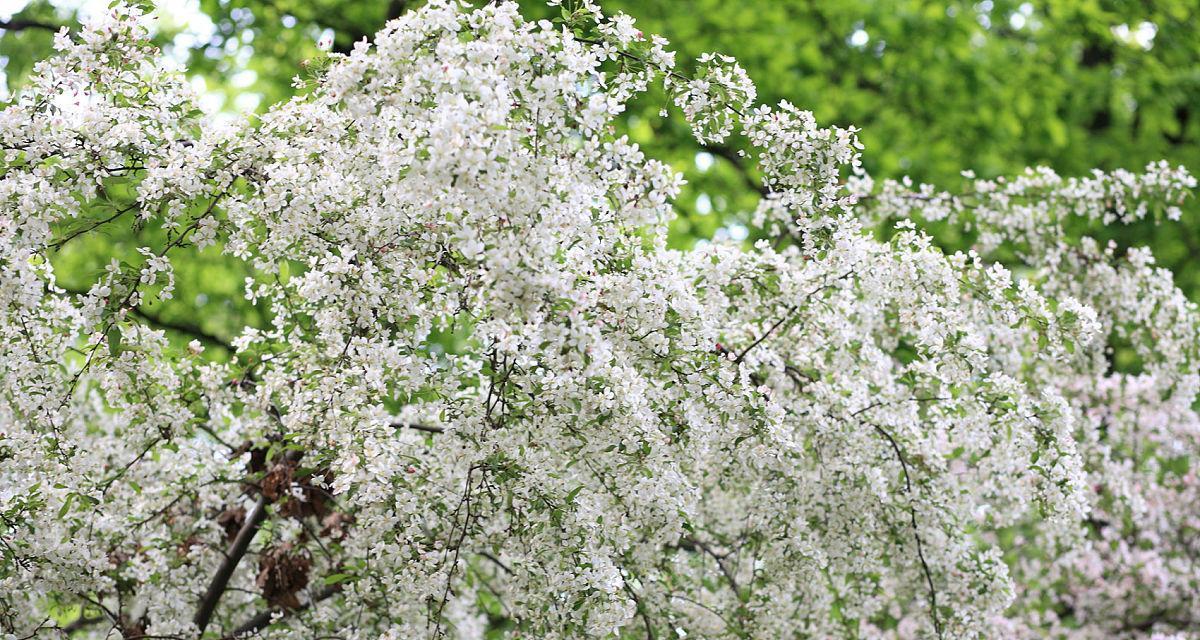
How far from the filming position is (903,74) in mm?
11148

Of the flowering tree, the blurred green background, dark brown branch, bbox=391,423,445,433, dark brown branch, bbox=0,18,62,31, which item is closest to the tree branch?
the flowering tree

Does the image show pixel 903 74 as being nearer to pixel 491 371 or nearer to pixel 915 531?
pixel 915 531

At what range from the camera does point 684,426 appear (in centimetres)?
416

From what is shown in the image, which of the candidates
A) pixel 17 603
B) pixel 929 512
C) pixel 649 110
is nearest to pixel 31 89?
pixel 17 603

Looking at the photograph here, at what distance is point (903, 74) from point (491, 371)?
8.38 meters

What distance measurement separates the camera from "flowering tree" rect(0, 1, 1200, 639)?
3541 mm

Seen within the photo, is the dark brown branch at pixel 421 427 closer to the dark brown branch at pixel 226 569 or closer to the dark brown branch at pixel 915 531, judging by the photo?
the dark brown branch at pixel 226 569

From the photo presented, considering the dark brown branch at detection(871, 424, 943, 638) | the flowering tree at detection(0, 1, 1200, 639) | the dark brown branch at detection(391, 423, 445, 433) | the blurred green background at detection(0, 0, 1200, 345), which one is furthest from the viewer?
the blurred green background at detection(0, 0, 1200, 345)

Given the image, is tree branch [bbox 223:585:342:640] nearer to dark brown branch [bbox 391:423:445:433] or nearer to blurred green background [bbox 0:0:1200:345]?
dark brown branch [bbox 391:423:445:433]

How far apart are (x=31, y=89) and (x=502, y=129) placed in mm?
1854

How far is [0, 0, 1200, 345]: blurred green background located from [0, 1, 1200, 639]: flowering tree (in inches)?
212

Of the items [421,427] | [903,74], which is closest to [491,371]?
[421,427]

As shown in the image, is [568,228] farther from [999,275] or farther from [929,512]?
[929,512]

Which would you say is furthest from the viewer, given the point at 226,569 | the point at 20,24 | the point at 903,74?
the point at 903,74
